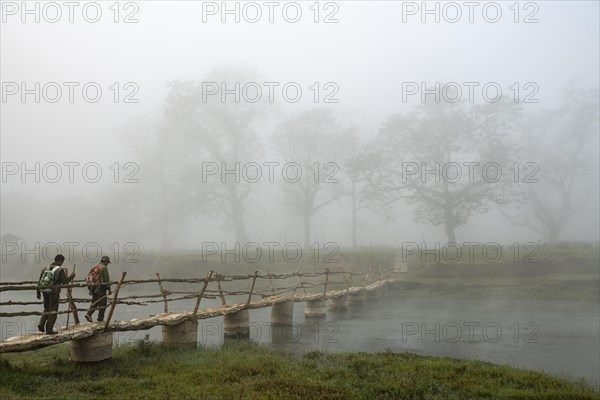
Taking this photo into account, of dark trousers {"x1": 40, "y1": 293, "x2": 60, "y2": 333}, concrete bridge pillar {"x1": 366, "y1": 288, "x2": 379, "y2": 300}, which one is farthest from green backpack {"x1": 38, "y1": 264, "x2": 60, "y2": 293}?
concrete bridge pillar {"x1": 366, "y1": 288, "x2": 379, "y2": 300}

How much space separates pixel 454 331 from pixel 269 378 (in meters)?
11.8

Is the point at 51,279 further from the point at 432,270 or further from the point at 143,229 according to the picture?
the point at 143,229

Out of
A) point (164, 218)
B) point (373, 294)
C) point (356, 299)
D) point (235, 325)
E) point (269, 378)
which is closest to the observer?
point (269, 378)

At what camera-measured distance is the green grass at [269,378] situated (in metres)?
9.00

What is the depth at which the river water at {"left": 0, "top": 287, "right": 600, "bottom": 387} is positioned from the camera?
15266 millimetres

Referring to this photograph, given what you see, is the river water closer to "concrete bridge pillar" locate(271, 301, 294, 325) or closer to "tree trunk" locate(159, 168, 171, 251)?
"concrete bridge pillar" locate(271, 301, 294, 325)

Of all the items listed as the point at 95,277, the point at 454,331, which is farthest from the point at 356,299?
the point at 95,277

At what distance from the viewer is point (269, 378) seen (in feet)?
33.0

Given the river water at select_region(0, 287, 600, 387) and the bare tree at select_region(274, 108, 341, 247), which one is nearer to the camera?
the river water at select_region(0, 287, 600, 387)

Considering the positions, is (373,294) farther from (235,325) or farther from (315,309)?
(235,325)

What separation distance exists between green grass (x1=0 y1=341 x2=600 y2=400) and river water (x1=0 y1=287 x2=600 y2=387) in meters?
2.93

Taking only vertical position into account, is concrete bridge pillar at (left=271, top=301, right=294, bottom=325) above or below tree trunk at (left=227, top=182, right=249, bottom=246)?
below

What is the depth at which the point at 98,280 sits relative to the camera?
1271 cm

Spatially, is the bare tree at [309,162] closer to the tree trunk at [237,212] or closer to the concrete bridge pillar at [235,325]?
the tree trunk at [237,212]
